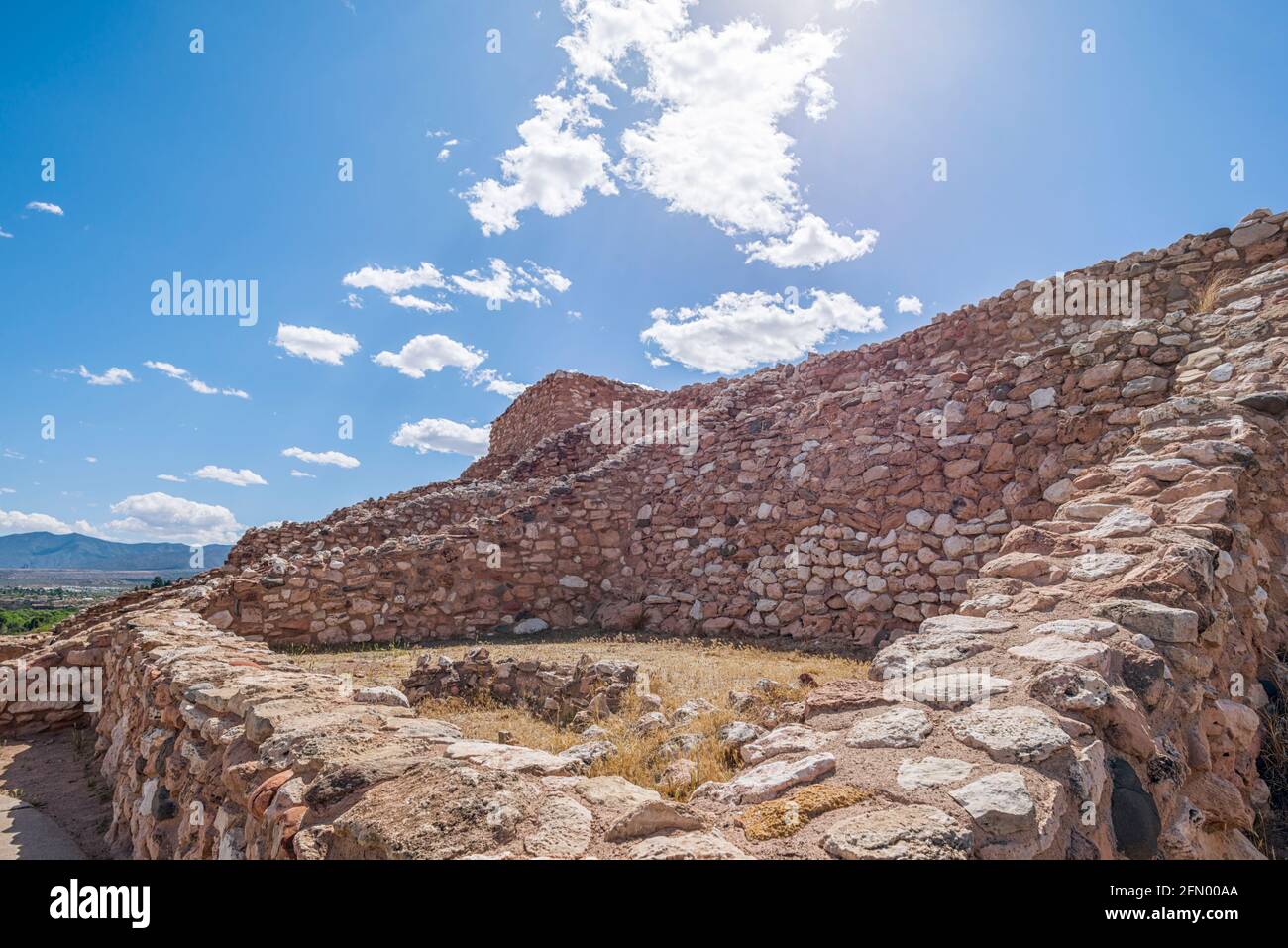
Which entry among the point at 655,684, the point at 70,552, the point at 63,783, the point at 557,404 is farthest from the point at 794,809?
the point at 70,552

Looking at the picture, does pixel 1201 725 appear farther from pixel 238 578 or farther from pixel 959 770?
pixel 238 578

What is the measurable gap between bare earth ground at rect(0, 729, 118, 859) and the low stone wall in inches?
94.9

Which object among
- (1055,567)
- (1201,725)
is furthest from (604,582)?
(1201,725)

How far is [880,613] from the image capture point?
7.20 m

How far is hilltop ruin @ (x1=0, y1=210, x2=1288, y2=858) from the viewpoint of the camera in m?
2.17

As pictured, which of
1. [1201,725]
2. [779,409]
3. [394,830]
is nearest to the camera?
[394,830]

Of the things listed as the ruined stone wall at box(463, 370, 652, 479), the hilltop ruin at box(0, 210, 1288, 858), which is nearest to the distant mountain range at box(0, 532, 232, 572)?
the ruined stone wall at box(463, 370, 652, 479)

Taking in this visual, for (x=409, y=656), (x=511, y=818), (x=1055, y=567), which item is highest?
(x=1055, y=567)

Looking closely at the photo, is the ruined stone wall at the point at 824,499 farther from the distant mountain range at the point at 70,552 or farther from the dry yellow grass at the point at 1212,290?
the distant mountain range at the point at 70,552

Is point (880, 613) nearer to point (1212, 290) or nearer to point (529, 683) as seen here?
point (529, 683)

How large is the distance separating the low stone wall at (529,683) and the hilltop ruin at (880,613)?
19 centimetres
